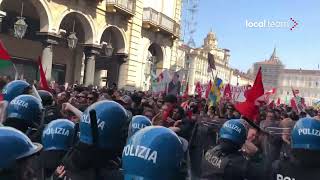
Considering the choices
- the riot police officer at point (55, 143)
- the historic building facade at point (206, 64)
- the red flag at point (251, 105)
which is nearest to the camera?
the riot police officer at point (55, 143)

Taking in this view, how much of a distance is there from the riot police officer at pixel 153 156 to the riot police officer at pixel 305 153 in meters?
1.18

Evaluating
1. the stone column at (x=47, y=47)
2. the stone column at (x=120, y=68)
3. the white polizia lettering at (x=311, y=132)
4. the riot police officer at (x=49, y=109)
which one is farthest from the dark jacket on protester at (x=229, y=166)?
the stone column at (x=120, y=68)

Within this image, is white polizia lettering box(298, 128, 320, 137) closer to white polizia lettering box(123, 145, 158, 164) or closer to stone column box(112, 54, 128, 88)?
white polizia lettering box(123, 145, 158, 164)

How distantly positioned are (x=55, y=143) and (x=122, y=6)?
18.0 meters

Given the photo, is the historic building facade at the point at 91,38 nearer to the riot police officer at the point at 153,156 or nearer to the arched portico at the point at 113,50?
the arched portico at the point at 113,50

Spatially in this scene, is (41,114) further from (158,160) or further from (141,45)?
(141,45)

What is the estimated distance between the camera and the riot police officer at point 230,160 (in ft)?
13.7

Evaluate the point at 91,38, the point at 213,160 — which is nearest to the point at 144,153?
the point at 213,160

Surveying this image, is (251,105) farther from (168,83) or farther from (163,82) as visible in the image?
(163,82)

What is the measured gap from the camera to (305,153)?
360 centimetres

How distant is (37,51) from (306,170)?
19.6 m

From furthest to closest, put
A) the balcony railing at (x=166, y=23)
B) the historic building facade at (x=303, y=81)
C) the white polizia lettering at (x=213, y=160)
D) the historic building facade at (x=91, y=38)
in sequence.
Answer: the historic building facade at (x=303, y=81) → the balcony railing at (x=166, y=23) → the historic building facade at (x=91, y=38) → the white polizia lettering at (x=213, y=160)

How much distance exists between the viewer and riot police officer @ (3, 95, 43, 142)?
4996mm

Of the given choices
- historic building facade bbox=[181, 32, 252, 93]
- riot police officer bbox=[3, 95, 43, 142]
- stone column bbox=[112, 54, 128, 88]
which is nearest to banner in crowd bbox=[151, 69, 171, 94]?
stone column bbox=[112, 54, 128, 88]
